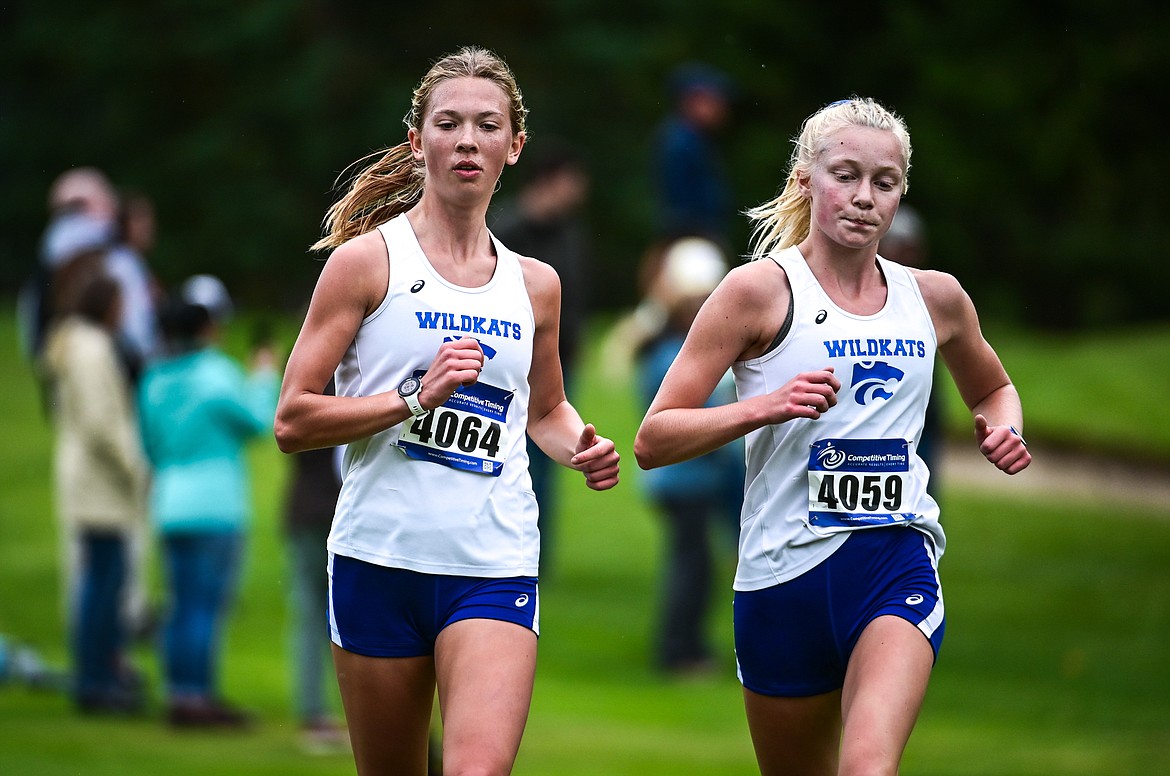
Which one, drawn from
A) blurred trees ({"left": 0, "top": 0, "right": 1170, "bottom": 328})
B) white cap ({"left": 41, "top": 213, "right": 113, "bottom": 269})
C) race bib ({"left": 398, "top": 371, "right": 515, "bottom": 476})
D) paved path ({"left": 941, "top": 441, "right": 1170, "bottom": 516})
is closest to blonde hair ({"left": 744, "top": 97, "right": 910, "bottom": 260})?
race bib ({"left": 398, "top": 371, "right": 515, "bottom": 476})

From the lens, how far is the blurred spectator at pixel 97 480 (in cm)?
909

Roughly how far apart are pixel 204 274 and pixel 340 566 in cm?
Result: 3205

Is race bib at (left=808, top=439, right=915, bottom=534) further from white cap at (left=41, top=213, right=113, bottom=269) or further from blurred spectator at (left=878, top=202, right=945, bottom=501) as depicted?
white cap at (left=41, top=213, right=113, bottom=269)

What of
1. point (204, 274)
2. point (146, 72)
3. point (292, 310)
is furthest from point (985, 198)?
point (146, 72)


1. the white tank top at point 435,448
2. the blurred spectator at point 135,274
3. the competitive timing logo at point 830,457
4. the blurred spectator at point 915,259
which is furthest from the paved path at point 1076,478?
the white tank top at point 435,448

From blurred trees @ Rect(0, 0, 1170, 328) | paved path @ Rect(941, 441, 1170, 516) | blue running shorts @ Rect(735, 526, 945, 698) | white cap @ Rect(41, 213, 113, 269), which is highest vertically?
blurred trees @ Rect(0, 0, 1170, 328)

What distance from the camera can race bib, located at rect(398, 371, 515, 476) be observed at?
4496 mm

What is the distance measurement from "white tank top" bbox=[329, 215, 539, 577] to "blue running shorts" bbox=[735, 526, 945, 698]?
2.20 feet

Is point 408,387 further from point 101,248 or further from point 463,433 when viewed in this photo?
point 101,248

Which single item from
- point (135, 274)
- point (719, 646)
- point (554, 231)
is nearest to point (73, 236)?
point (135, 274)

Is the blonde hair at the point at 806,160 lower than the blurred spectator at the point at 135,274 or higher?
lower

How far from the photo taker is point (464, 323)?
452 centimetres

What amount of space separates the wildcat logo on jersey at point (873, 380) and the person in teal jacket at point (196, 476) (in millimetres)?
4567

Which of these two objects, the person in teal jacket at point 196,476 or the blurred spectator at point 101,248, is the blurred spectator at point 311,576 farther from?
the blurred spectator at point 101,248
